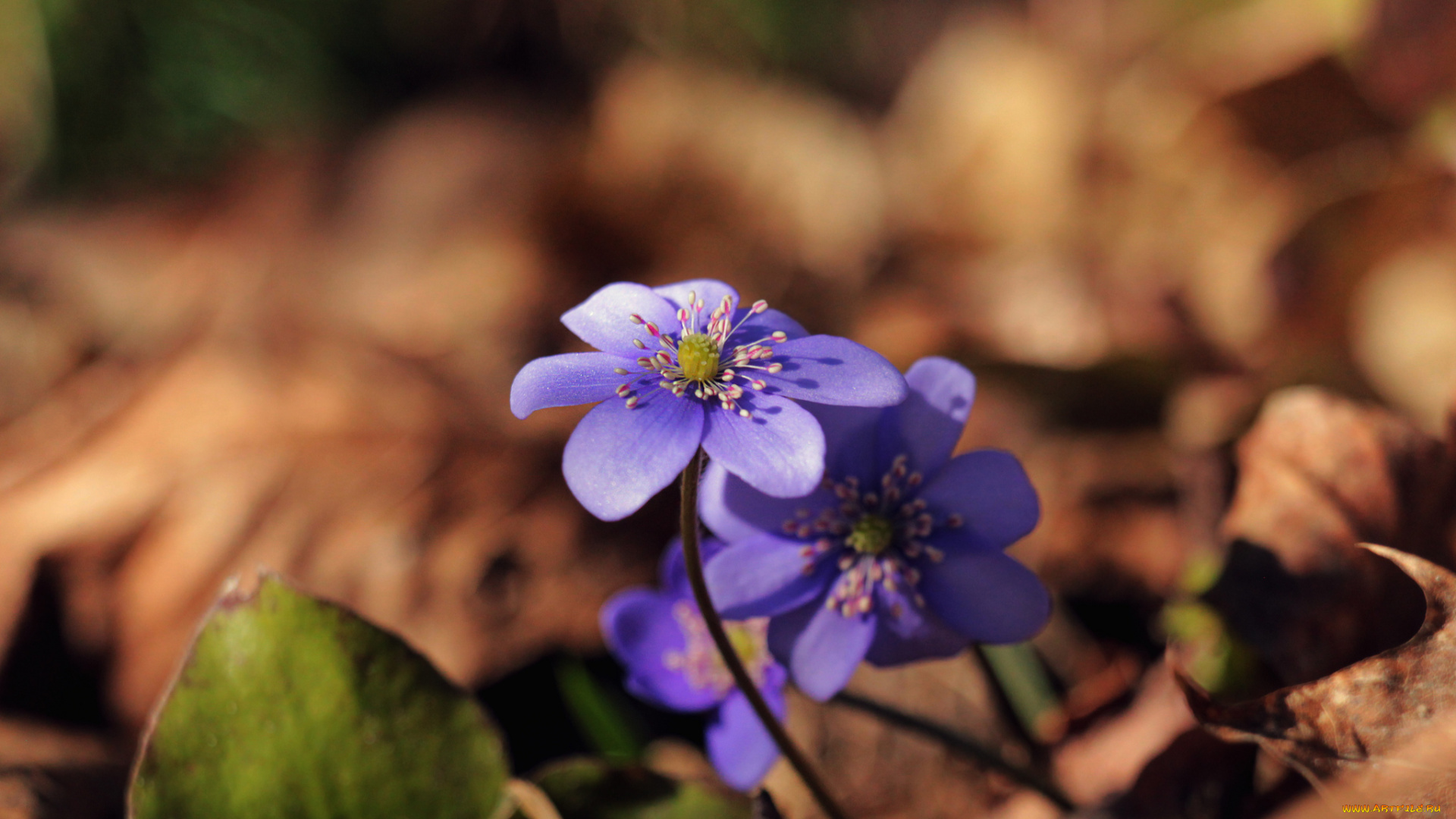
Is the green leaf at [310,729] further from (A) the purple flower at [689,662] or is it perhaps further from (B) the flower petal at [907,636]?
(B) the flower petal at [907,636]

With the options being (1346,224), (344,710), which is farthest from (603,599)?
(1346,224)

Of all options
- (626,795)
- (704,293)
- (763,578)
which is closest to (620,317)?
(704,293)

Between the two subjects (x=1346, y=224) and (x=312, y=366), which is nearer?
(x=1346, y=224)

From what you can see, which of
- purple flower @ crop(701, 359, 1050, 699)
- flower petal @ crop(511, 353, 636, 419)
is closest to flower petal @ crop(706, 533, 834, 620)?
purple flower @ crop(701, 359, 1050, 699)

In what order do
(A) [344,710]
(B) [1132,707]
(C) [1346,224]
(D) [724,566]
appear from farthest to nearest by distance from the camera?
(C) [1346,224] → (B) [1132,707] → (A) [344,710] → (D) [724,566]

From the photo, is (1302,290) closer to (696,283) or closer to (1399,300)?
(1399,300)

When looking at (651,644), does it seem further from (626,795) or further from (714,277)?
(714,277)
